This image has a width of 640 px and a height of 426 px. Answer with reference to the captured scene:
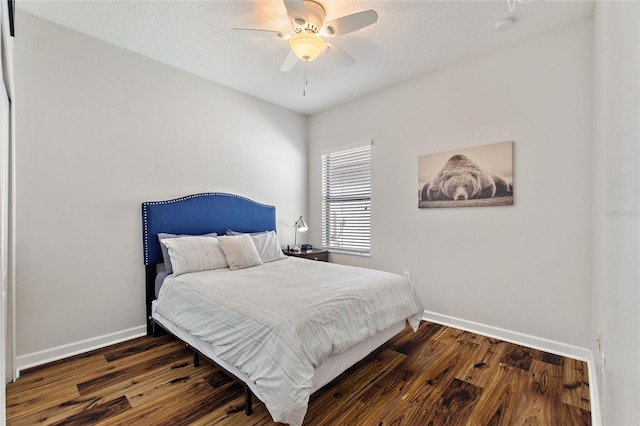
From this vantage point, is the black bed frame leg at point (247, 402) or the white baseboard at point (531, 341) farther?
the white baseboard at point (531, 341)

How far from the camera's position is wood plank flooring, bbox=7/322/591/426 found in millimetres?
1819

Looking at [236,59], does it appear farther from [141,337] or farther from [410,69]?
[141,337]

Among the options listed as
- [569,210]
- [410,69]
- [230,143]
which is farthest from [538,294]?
[230,143]

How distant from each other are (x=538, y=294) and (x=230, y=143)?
12.2 feet

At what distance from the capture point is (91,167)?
9.07ft

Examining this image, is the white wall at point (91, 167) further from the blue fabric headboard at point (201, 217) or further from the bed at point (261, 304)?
the bed at point (261, 304)

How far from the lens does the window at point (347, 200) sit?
414 cm

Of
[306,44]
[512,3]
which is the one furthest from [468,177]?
[306,44]

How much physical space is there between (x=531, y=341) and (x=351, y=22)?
314 cm

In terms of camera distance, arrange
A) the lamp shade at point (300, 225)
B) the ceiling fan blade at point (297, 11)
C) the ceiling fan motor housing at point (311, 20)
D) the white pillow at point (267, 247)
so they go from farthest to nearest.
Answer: the lamp shade at point (300, 225) → the white pillow at point (267, 247) → the ceiling fan motor housing at point (311, 20) → the ceiling fan blade at point (297, 11)

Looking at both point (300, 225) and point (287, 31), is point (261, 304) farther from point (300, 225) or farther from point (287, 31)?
point (300, 225)

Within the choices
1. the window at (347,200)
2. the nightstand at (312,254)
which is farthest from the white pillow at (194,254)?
the window at (347,200)

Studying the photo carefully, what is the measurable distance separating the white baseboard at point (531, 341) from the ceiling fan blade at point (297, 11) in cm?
313

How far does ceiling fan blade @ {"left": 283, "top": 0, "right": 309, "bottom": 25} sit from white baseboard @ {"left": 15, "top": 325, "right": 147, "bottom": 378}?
10.4ft
